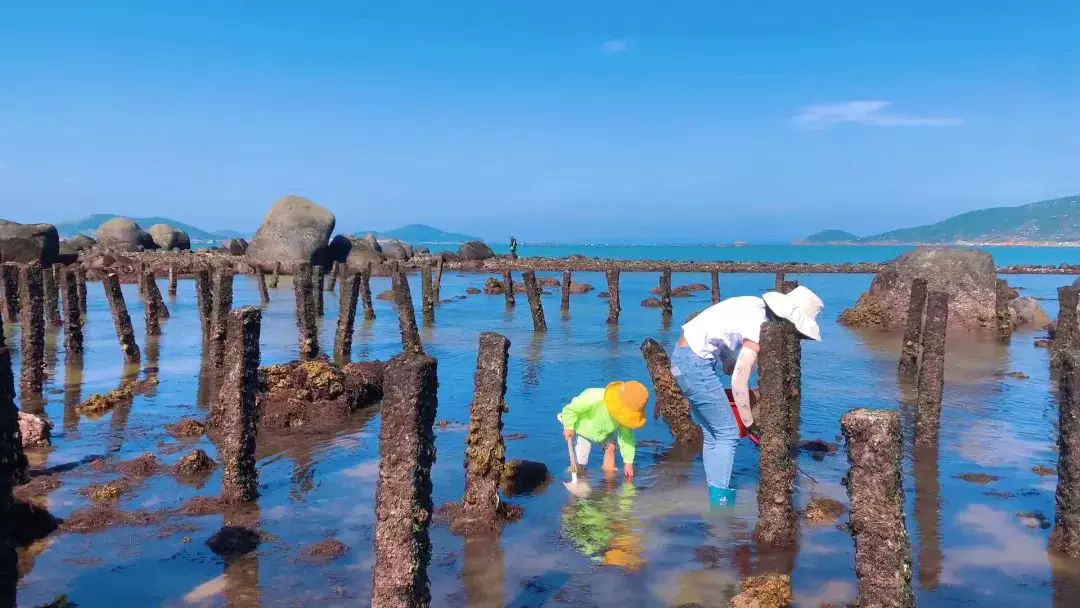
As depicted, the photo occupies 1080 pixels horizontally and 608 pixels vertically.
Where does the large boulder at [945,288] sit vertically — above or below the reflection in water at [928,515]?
above

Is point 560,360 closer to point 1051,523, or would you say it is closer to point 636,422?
point 636,422

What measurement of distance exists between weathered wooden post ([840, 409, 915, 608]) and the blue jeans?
8.23 ft

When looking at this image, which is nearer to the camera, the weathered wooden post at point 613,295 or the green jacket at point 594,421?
the green jacket at point 594,421

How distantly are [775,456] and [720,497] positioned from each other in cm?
137

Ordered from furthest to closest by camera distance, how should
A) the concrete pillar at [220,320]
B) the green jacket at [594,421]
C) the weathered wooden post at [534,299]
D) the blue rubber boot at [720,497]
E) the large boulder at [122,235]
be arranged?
1. the large boulder at [122,235]
2. the weathered wooden post at [534,299]
3. the concrete pillar at [220,320]
4. the green jacket at [594,421]
5. the blue rubber boot at [720,497]

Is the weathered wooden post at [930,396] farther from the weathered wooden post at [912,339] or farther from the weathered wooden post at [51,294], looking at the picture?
the weathered wooden post at [51,294]

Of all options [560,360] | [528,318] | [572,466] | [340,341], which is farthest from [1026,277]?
[572,466]

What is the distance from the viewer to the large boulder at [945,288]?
22547mm

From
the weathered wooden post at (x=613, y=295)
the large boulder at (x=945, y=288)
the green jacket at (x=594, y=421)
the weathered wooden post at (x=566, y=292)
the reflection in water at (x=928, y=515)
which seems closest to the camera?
the reflection in water at (x=928, y=515)

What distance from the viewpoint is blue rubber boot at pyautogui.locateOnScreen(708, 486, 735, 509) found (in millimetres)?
7734

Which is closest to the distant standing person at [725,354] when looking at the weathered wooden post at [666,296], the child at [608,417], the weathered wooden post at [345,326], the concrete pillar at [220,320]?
the child at [608,417]

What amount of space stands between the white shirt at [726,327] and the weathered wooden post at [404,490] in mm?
3275

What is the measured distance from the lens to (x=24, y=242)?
1362 inches

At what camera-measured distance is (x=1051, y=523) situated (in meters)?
7.30
